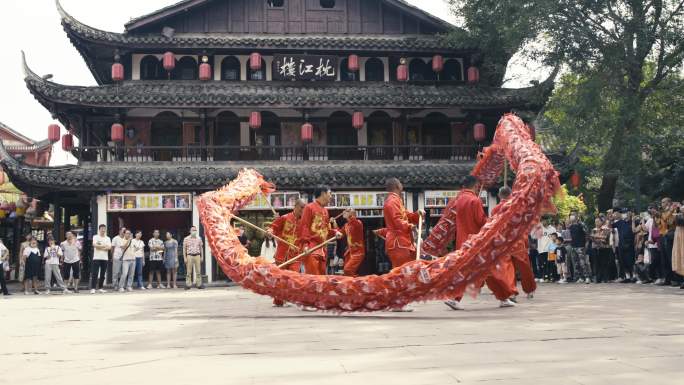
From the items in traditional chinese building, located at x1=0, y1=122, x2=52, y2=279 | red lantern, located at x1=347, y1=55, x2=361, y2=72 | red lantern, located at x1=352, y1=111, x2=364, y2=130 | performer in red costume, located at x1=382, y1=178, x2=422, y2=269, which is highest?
red lantern, located at x1=347, y1=55, x2=361, y2=72

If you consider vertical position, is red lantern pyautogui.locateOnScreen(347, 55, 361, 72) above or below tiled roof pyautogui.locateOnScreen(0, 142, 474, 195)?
above

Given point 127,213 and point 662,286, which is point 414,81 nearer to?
point 127,213

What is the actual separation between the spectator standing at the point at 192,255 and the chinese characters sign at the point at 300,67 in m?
7.08

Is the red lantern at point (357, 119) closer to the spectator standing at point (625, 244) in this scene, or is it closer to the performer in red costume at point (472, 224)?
the spectator standing at point (625, 244)

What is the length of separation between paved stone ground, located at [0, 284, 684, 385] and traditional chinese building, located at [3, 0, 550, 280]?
1132cm

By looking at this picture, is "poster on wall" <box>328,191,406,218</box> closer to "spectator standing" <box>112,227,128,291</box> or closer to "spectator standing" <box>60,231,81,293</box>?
"spectator standing" <box>112,227,128,291</box>

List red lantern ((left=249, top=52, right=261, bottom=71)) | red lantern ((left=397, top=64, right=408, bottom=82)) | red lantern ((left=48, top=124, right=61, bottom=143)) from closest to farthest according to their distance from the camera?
1. red lantern ((left=48, top=124, right=61, bottom=143))
2. red lantern ((left=249, top=52, right=261, bottom=71))
3. red lantern ((left=397, top=64, right=408, bottom=82))

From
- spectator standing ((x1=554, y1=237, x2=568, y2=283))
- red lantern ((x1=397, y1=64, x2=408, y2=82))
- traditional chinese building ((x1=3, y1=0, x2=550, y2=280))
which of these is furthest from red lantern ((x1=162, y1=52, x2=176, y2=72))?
spectator standing ((x1=554, y1=237, x2=568, y2=283))

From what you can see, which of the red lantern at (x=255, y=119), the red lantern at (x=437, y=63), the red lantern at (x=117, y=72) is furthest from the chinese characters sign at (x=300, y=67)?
the red lantern at (x=117, y=72)

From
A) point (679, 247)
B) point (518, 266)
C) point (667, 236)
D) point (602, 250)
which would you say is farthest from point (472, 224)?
point (602, 250)

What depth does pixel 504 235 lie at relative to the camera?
7227 millimetres

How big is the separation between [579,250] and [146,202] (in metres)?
12.3

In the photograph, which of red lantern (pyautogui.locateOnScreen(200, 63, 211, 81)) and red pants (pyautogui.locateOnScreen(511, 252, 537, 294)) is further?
red lantern (pyautogui.locateOnScreen(200, 63, 211, 81))

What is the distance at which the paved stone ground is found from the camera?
14.3 ft
